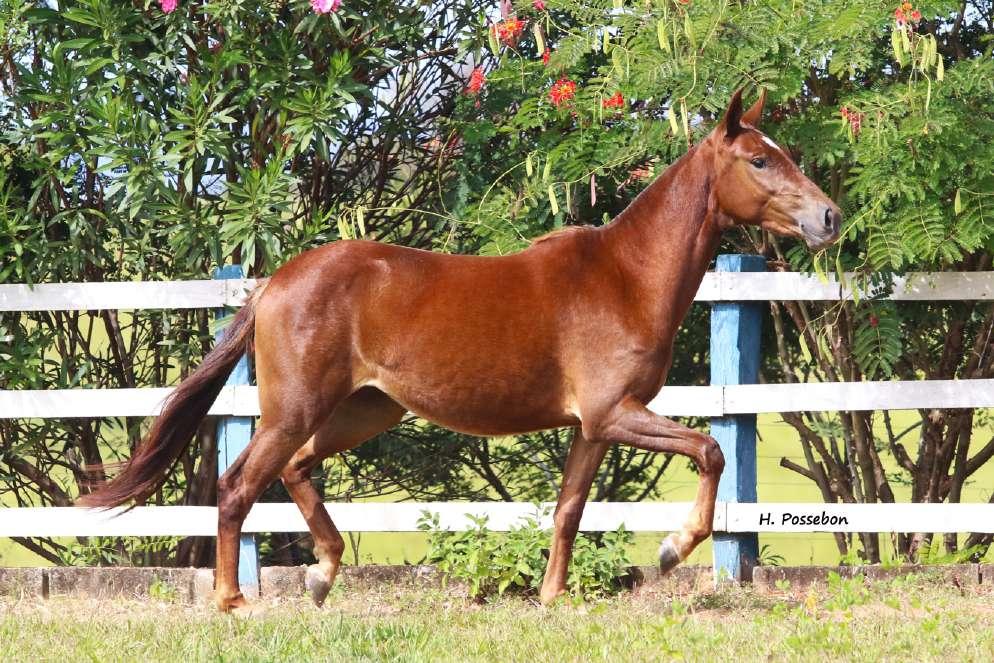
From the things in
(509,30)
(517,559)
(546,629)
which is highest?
(509,30)

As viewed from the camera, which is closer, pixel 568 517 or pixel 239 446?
pixel 568 517

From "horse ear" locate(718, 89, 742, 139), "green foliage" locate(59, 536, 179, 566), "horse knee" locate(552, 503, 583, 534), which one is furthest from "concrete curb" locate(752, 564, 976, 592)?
"green foliage" locate(59, 536, 179, 566)

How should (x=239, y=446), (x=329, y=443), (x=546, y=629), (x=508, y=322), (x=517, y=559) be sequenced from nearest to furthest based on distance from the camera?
(x=546, y=629), (x=508, y=322), (x=329, y=443), (x=517, y=559), (x=239, y=446)

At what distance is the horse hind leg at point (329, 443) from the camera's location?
5.83 m

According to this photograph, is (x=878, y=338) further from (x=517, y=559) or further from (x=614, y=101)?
(x=517, y=559)

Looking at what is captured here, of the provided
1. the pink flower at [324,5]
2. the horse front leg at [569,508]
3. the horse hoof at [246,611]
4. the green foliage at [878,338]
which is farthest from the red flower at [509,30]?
the horse hoof at [246,611]

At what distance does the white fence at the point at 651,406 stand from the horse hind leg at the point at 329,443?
617 millimetres

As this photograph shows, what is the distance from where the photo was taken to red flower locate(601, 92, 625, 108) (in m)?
6.21

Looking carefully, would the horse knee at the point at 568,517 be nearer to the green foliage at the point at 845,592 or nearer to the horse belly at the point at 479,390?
the horse belly at the point at 479,390

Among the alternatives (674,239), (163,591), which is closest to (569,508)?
(674,239)

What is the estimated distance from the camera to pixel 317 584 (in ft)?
19.0

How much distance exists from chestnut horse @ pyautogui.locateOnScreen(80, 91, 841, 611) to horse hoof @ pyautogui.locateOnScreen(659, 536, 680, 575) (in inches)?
17.7

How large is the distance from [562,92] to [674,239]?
1275mm

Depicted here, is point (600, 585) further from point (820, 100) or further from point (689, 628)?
point (820, 100)
